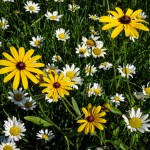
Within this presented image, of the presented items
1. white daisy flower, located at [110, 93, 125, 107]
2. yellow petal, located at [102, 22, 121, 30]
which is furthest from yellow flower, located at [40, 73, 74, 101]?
white daisy flower, located at [110, 93, 125, 107]

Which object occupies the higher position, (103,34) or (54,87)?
(103,34)

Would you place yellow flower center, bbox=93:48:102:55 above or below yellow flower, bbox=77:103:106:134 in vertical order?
above

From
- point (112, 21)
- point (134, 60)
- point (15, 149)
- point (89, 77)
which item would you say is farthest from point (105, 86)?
point (112, 21)

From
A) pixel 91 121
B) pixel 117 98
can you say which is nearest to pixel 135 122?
pixel 91 121

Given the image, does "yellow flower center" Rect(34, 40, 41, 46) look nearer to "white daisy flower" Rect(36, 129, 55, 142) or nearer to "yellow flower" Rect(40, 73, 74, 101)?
"white daisy flower" Rect(36, 129, 55, 142)

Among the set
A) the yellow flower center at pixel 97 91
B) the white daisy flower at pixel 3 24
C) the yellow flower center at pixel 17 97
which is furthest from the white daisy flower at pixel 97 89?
the white daisy flower at pixel 3 24

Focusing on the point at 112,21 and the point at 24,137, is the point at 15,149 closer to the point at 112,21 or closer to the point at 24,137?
the point at 24,137

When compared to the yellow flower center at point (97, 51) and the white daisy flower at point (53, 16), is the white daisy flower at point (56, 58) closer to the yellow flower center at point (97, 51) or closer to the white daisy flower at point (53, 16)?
the yellow flower center at point (97, 51)
